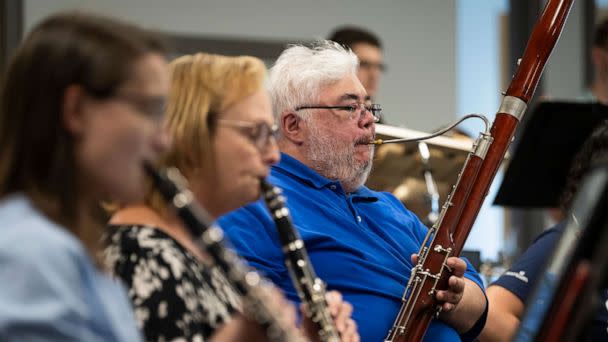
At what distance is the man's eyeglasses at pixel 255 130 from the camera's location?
157cm

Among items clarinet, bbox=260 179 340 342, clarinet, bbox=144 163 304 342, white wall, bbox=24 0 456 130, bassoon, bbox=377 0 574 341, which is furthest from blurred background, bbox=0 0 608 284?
clarinet, bbox=144 163 304 342

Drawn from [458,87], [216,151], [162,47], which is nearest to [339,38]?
[458,87]

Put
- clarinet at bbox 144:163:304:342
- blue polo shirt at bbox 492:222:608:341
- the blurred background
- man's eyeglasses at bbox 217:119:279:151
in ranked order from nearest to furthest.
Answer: clarinet at bbox 144:163:304:342 → man's eyeglasses at bbox 217:119:279:151 → blue polo shirt at bbox 492:222:608:341 → the blurred background

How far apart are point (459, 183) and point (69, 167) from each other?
4.40ft

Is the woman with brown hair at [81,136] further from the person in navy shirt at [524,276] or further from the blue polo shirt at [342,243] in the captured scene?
the person in navy shirt at [524,276]

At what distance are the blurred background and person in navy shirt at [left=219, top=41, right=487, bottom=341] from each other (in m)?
2.85

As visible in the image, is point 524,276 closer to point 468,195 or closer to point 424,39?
point 468,195

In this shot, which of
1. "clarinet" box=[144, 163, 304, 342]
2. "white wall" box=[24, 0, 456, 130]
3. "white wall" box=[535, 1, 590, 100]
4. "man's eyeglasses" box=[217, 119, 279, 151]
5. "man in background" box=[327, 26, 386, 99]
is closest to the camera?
"clarinet" box=[144, 163, 304, 342]

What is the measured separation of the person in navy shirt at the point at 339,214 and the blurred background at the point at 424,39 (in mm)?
2853

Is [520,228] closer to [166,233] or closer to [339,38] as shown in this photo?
[339,38]

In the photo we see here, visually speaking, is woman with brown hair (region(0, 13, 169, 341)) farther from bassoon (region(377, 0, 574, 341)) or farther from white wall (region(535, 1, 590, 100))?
white wall (region(535, 1, 590, 100))

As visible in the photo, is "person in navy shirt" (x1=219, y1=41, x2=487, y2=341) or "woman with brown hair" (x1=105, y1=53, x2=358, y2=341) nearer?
"woman with brown hair" (x1=105, y1=53, x2=358, y2=341)

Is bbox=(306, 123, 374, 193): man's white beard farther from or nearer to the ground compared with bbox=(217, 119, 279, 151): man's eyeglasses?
nearer to the ground

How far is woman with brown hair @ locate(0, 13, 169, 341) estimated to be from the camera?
1122mm
